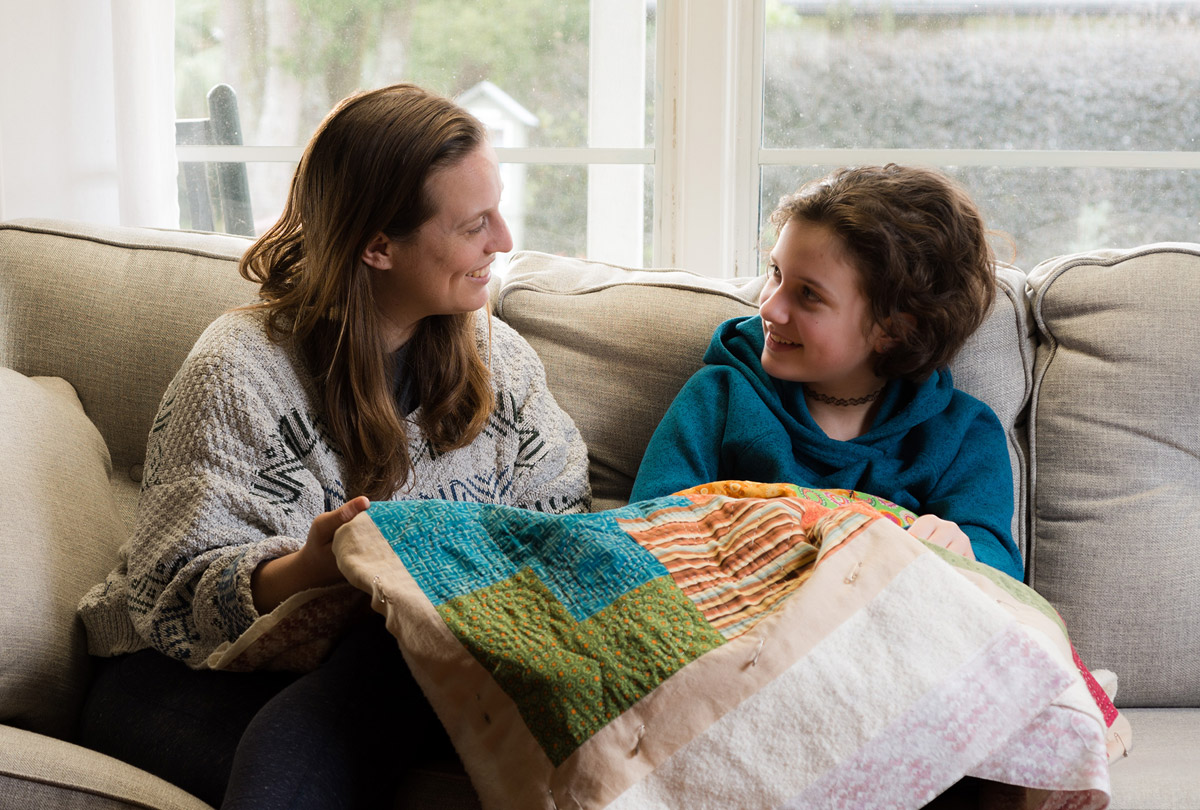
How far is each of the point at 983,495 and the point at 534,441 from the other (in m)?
0.63

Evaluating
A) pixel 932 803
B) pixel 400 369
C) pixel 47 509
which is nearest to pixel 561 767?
pixel 932 803

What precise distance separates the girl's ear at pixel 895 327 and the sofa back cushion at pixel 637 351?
0.16 metres

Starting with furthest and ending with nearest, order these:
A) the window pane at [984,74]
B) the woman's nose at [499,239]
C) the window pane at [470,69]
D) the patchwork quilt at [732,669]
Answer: the window pane at [470,69]
the window pane at [984,74]
the woman's nose at [499,239]
the patchwork quilt at [732,669]

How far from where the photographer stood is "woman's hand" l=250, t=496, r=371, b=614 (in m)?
1.08

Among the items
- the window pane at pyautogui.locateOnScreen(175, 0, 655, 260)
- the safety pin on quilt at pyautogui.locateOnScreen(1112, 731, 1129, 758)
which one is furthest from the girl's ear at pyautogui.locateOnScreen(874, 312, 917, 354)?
the window pane at pyautogui.locateOnScreen(175, 0, 655, 260)

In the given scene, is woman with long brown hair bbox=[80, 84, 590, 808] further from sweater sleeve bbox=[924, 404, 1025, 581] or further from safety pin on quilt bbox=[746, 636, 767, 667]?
sweater sleeve bbox=[924, 404, 1025, 581]

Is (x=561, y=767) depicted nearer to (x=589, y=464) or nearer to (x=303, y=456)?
(x=303, y=456)

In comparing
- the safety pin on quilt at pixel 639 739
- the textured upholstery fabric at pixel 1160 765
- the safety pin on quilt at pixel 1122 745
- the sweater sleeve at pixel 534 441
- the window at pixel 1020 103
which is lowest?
the textured upholstery fabric at pixel 1160 765

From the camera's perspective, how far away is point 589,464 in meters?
1.61

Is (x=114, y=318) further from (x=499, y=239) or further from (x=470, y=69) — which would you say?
(x=470, y=69)

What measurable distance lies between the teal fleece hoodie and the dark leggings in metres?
0.44

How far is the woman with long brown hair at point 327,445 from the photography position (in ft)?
3.58

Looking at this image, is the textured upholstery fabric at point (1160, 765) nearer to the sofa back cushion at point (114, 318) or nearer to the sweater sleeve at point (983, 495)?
the sweater sleeve at point (983, 495)

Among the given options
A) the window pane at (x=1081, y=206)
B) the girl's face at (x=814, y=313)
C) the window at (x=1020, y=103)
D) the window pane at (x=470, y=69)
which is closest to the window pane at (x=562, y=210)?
the window pane at (x=470, y=69)
